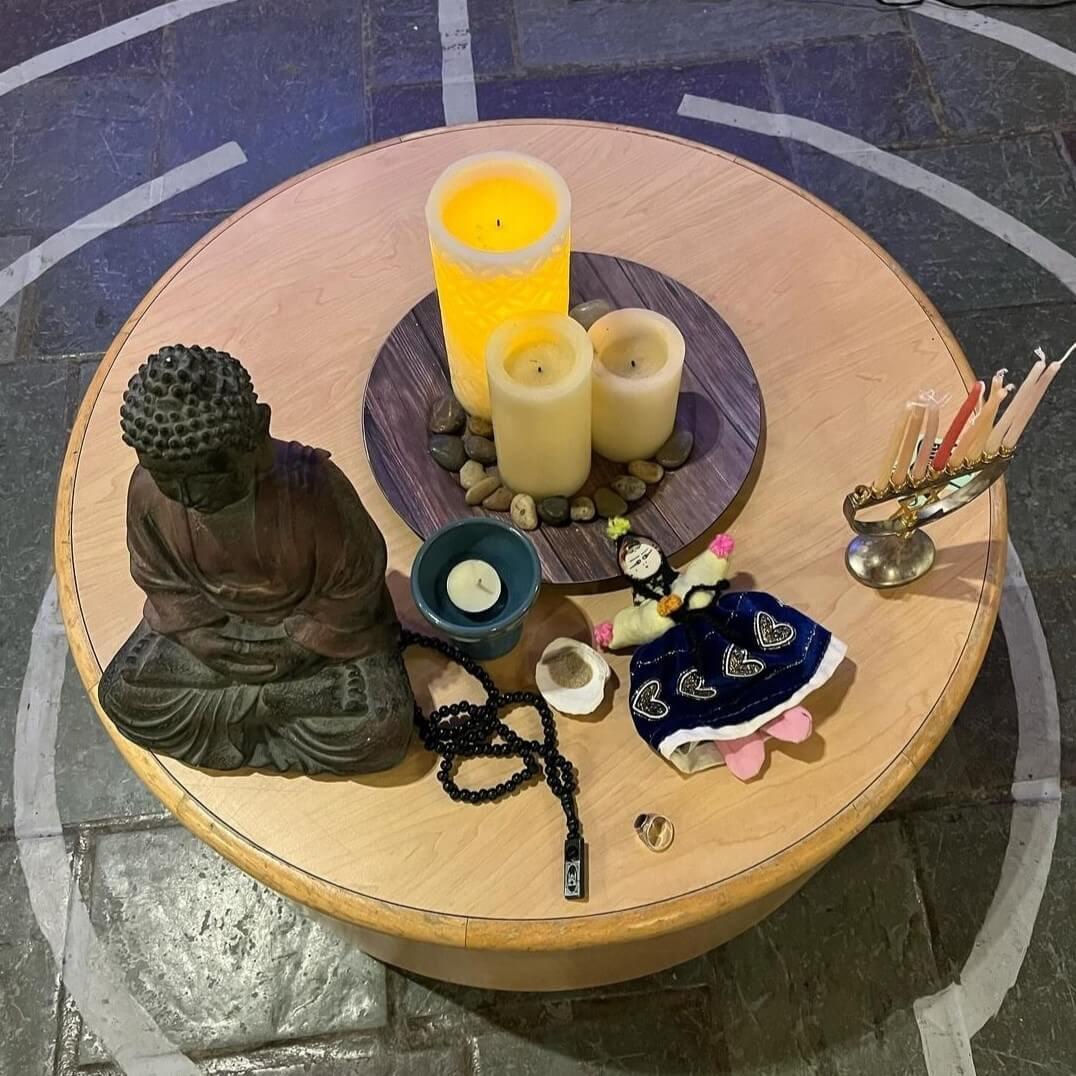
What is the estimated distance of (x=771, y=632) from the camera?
90cm

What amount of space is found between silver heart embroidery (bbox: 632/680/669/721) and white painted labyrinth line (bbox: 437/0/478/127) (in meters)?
1.35

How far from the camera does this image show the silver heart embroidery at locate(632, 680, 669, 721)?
35.9 inches

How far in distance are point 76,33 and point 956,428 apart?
201 centimetres

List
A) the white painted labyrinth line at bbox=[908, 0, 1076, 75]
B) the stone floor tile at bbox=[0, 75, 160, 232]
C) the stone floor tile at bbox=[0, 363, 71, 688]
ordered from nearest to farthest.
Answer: the stone floor tile at bbox=[0, 363, 71, 688] → the stone floor tile at bbox=[0, 75, 160, 232] → the white painted labyrinth line at bbox=[908, 0, 1076, 75]

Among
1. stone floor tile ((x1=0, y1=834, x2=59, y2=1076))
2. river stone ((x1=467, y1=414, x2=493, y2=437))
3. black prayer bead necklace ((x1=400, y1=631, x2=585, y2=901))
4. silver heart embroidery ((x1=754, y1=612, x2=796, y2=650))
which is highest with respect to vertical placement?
river stone ((x1=467, y1=414, x2=493, y2=437))

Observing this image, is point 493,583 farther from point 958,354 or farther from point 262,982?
point 262,982

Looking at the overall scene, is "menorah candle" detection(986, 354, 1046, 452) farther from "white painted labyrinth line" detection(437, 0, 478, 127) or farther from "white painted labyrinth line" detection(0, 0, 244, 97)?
"white painted labyrinth line" detection(0, 0, 244, 97)

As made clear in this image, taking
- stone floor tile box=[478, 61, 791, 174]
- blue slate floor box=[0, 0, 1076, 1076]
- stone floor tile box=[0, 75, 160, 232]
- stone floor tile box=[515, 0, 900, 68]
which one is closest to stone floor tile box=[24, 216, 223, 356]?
blue slate floor box=[0, 0, 1076, 1076]

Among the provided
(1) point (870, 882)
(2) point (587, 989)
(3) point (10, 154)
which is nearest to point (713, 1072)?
(2) point (587, 989)

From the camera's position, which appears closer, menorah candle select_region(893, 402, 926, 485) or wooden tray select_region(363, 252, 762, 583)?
menorah candle select_region(893, 402, 926, 485)

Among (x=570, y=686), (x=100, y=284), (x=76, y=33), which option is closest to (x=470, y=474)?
(x=570, y=686)

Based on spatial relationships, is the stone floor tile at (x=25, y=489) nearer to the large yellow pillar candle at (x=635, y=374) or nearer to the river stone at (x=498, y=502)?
the river stone at (x=498, y=502)

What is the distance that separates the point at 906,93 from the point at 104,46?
1.58m

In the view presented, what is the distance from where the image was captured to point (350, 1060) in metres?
1.25
